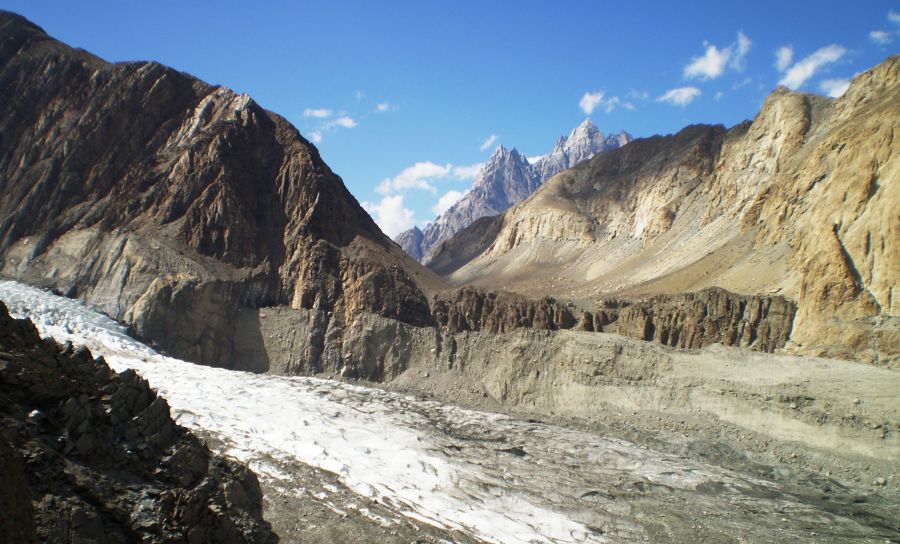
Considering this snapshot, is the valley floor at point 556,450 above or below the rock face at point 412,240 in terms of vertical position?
below

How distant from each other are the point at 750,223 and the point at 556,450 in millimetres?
32558

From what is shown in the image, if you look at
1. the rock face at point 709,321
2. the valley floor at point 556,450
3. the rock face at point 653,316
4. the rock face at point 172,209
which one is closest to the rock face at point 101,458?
the valley floor at point 556,450

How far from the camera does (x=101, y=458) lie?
420 inches

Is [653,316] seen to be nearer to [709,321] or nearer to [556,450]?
[709,321]

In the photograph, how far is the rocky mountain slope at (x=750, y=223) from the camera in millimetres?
33531

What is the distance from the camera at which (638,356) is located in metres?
33.5

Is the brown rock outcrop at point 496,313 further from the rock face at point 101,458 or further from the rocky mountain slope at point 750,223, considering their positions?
the rock face at point 101,458

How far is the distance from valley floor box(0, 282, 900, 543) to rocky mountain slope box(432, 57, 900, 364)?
5.11m

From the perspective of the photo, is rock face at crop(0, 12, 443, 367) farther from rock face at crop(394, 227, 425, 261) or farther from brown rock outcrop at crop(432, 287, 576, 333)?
rock face at crop(394, 227, 425, 261)

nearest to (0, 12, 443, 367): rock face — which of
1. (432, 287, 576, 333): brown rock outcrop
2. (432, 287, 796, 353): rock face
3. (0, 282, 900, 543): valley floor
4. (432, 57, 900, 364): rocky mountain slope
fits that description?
(432, 287, 576, 333): brown rock outcrop

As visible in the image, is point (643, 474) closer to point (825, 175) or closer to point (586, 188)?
point (825, 175)

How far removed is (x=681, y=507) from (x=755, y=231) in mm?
32112

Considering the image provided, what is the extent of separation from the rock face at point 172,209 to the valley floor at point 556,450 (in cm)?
425

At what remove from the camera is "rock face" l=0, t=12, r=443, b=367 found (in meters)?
38.4
